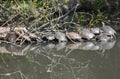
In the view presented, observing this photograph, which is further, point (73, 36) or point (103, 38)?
point (103, 38)

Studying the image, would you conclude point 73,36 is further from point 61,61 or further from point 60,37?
point 61,61

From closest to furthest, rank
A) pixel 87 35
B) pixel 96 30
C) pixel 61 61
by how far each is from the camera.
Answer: pixel 61 61 → pixel 87 35 → pixel 96 30

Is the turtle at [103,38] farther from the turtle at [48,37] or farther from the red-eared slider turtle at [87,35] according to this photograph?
the turtle at [48,37]

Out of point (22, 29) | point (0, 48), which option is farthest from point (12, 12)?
point (0, 48)

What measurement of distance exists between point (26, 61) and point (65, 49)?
1.23 meters

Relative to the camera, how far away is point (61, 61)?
6258 mm

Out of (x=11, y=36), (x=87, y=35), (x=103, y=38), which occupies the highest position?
(x=11, y=36)

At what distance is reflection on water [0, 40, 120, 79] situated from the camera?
5.40m

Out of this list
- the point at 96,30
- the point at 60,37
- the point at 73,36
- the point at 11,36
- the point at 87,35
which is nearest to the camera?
the point at 11,36

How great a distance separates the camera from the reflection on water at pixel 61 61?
5403 mm

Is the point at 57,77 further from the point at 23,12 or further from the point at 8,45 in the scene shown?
the point at 23,12

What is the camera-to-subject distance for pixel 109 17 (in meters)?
9.97

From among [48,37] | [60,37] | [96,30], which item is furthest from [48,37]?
[96,30]

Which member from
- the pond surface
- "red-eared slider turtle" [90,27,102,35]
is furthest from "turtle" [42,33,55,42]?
"red-eared slider turtle" [90,27,102,35]
